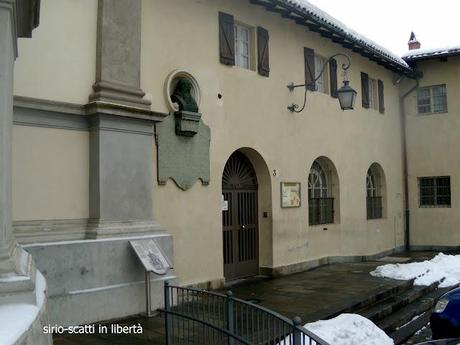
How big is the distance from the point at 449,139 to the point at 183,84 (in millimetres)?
11760

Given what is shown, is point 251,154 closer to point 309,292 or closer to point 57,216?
point 309,292

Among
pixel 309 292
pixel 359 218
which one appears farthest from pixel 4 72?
pixel 359 218

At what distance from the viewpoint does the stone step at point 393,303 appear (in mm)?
8680

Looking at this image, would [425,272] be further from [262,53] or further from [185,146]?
[185,146]

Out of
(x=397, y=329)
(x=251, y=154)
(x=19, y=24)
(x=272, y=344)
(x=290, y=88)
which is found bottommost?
(x=397, y=329)

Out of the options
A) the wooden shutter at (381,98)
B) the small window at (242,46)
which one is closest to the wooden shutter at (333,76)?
the wooden shutter at (381,98)

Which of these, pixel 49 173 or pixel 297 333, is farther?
pixel 49 173

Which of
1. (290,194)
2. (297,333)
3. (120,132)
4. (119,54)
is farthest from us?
(290,194)

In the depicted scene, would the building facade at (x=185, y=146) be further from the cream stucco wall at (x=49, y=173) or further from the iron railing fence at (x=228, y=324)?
the iron railing fence at (x=228, y=324)

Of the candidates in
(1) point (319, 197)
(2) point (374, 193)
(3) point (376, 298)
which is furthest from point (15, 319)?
(2) point (374, 193)

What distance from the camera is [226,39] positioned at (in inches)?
407

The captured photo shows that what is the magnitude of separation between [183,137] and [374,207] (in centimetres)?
935

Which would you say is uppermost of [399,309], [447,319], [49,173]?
[49,173]

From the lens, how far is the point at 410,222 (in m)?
18.2
